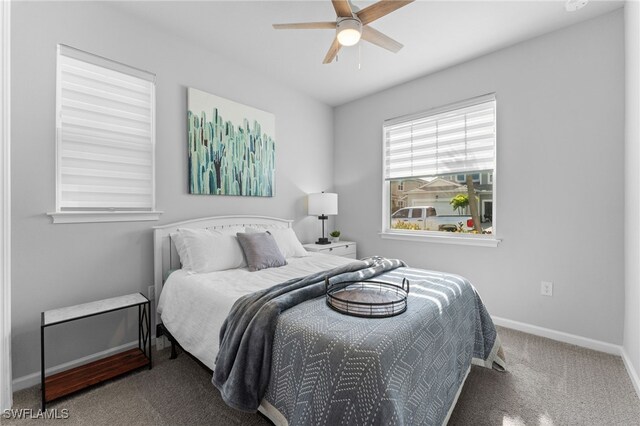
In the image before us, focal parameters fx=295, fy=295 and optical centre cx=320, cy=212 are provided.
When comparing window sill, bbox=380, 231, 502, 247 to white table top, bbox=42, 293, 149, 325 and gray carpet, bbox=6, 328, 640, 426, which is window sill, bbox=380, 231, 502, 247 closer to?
gray carpet, bbox=6, 328, 640, 426

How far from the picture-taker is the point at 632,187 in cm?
213

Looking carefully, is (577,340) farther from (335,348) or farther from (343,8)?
(343,8)

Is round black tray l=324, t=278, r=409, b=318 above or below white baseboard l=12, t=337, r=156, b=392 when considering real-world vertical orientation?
above

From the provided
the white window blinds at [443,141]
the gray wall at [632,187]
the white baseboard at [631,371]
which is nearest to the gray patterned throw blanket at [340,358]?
the white baseboard at [631,371]

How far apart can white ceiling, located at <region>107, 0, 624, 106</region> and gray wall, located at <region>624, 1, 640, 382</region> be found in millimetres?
450

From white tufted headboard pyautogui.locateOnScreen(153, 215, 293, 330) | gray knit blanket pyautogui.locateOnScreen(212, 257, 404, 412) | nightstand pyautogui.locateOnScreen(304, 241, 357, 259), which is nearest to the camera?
gray knit blanket pyautogui.locateOnScreen(212, 257, 404, 412)

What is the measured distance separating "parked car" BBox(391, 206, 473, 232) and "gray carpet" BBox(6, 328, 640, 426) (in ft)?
4.86

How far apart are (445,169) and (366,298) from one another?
7.79ft

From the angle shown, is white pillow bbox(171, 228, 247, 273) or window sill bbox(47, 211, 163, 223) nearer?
window sill bbox(47, 211, 163, 223)

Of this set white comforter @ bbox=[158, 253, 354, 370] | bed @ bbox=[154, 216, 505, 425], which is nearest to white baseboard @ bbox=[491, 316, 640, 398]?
bed @ bbox=[154, 216, 505, 425]

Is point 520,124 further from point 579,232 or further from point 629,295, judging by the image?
point 629,295

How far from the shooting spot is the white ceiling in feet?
7.73

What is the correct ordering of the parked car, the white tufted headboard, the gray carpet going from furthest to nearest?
the parked car
the white tufted headboard
the gray carpet

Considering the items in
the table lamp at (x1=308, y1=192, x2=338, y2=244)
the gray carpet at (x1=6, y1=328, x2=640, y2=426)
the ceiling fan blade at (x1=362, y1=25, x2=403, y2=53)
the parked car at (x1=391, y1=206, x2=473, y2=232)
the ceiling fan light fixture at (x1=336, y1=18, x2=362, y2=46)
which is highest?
the ceiling fan blade at (x1=362, y1=25, x2=403, y2=53)
